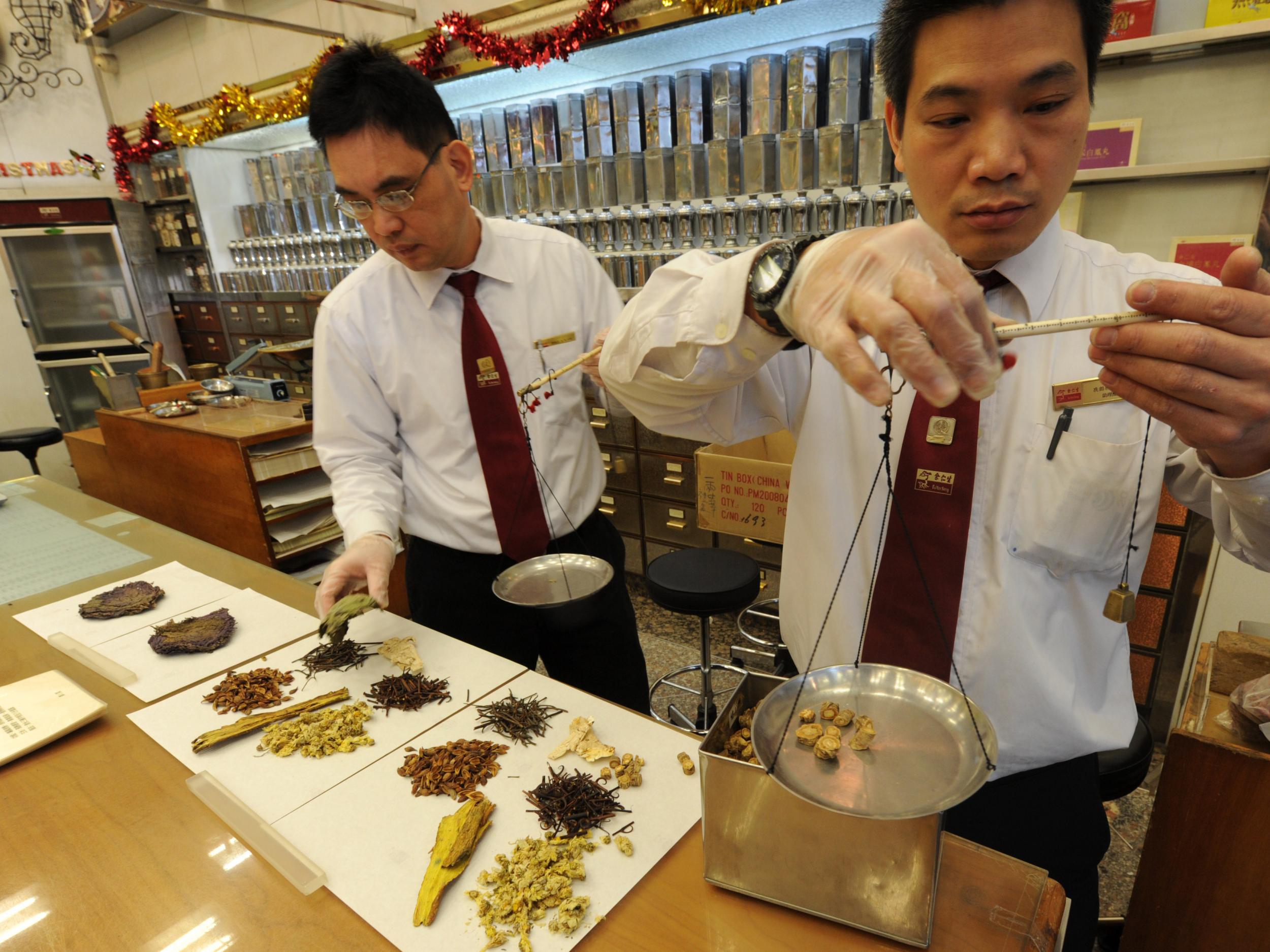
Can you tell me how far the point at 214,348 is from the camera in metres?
6.73

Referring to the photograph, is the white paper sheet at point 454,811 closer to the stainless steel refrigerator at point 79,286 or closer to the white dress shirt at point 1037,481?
the white dress shirt at point 1037,481

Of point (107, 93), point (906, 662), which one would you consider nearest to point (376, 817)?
point (906, 662)

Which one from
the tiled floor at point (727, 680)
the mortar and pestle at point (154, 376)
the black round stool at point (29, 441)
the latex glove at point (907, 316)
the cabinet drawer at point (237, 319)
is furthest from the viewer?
the cabinet drawer at point (237, 319)

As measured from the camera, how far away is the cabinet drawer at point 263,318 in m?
5.78

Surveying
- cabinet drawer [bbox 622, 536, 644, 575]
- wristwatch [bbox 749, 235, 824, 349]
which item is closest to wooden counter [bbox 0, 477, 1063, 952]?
wristwatch [bbox 749, 235, 824, 349]

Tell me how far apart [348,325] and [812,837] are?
5.09 ft

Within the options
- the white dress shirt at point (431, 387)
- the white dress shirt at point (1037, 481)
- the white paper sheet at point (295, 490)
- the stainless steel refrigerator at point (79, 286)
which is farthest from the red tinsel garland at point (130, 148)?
the white dress shirt at point (1037, 481)

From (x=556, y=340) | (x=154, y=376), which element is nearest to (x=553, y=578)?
(x=556, y=340)

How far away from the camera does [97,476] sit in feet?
14.3

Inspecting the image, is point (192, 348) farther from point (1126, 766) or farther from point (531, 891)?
point (1126, 766)

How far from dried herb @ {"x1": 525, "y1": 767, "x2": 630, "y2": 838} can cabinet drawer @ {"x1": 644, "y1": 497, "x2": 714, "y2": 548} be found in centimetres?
235

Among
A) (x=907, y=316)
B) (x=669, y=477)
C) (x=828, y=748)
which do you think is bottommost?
(x=669, y=477)

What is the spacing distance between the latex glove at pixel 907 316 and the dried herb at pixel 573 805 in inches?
27.4

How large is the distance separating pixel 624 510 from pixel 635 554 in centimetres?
27
